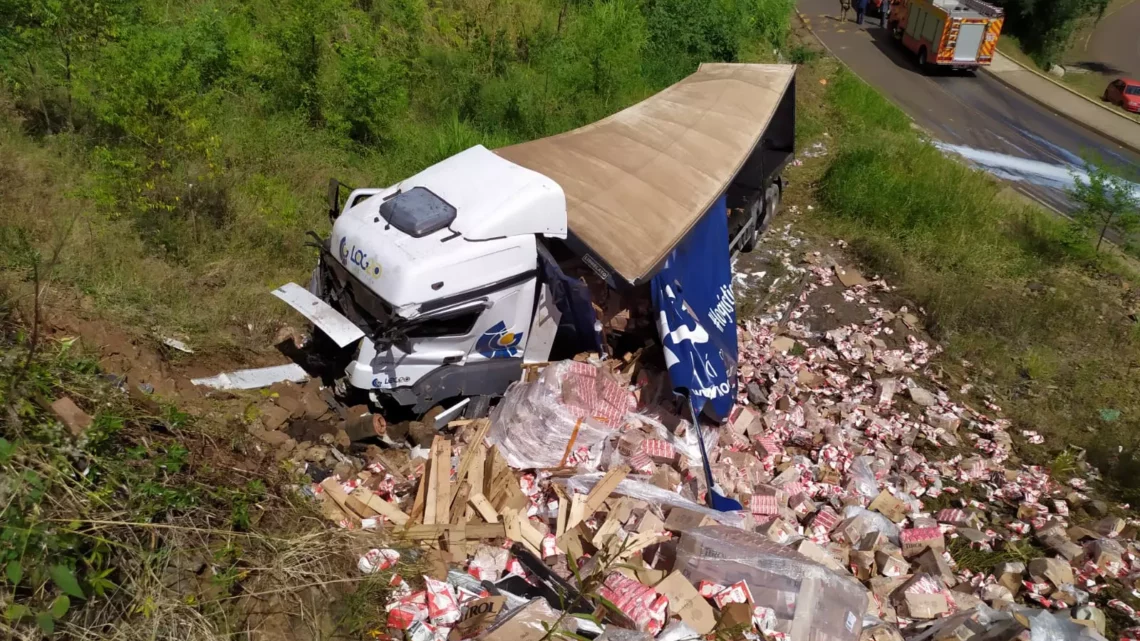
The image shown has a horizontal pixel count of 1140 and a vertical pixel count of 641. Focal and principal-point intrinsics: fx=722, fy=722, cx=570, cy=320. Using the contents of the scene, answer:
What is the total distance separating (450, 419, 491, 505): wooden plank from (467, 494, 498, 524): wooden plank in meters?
0.18

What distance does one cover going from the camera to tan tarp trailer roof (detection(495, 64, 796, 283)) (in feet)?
22.7

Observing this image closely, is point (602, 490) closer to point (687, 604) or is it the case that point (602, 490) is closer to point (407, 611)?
point (687, 604)

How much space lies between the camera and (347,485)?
5441mm

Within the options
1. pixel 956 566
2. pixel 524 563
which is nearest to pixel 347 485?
pixel 524 563

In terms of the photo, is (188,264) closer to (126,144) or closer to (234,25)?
(126,144)

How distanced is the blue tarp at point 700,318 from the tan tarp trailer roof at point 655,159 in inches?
9.2

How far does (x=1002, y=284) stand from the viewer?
34.7 feet

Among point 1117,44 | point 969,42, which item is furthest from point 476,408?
point 1117,44

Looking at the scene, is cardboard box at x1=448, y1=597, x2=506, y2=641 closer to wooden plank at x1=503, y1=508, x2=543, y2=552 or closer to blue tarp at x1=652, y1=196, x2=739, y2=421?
wooden plank at x1=503, y1=508, x2=543, y2=552

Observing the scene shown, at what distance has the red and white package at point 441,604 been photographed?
419 centimetres

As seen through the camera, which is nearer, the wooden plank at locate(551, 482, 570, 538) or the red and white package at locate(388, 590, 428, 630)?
the red and white package at locate(388, 590, 428, 630)

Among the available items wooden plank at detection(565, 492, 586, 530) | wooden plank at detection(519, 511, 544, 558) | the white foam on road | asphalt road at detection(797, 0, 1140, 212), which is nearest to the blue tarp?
wooden plank at detection(565, 492, 586, 530)

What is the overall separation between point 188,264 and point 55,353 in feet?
12.8

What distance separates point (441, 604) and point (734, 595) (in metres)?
1.87
